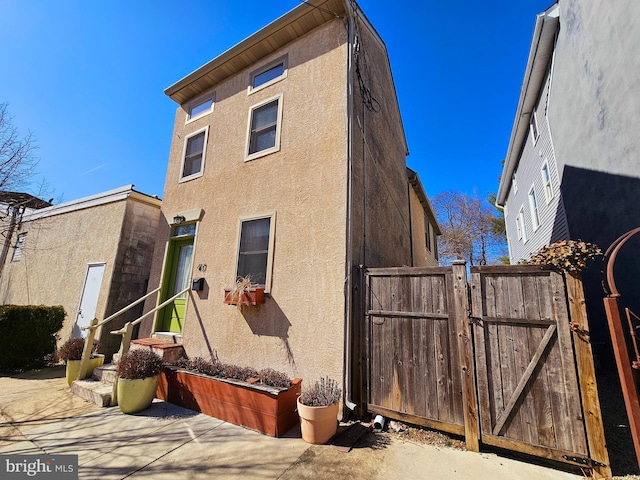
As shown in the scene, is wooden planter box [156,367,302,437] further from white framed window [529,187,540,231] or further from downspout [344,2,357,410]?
white framed window [529,187,540,231]

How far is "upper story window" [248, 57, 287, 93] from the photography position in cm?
630

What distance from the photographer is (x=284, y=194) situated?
5.31 m

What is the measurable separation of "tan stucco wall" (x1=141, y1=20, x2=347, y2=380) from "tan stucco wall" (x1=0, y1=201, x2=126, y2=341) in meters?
2.16

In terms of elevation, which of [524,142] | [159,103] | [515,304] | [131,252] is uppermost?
[524,142]

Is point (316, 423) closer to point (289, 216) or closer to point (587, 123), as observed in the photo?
point (289, 216)

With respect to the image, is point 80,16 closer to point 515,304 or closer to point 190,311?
point 190,311

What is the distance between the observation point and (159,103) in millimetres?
8461

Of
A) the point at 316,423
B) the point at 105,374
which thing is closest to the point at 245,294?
the point at 316,423

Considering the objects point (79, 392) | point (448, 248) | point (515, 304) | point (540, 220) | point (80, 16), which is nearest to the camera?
point (515, 304)

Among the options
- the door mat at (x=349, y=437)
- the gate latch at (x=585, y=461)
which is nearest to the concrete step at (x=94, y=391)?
the door mat at (x=349, y=437)

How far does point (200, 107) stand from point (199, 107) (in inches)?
1.7

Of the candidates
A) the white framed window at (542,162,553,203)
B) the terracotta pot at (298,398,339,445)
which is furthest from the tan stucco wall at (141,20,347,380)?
the white framed window at (542,162,553,203)

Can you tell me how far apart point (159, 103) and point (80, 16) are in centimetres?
240

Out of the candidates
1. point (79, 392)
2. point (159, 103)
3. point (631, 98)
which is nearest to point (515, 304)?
point (631, 98)
